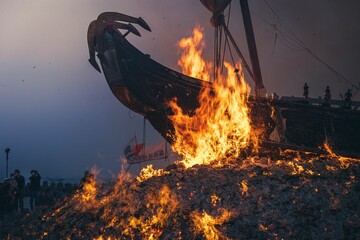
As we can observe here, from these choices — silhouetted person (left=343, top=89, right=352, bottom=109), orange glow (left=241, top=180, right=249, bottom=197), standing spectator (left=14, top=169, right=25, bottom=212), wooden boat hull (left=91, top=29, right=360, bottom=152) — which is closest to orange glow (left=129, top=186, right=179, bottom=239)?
orange glow (left=241, top=180, right=249, bottom=197)

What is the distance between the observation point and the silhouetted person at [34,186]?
17.0 m

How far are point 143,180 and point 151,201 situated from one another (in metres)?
1.95

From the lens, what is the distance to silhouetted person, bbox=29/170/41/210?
1703 centimetres

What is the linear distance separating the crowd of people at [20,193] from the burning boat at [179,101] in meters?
6.02

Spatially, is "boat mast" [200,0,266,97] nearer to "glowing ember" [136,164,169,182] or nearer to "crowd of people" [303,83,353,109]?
"crowd of people" [303,83,353,109]

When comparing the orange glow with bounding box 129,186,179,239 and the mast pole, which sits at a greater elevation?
the mast pole

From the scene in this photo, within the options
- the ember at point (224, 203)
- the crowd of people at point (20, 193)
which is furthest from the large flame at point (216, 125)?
the crowd of people at point (20, 193)

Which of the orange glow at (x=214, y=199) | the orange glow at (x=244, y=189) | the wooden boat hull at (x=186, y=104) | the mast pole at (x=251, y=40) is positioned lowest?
the orange glow at (x=214, y=199)

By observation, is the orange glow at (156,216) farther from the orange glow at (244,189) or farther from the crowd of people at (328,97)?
the crowd of people at (328,97)

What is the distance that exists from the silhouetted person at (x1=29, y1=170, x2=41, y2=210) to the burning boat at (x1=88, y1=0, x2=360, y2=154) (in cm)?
567

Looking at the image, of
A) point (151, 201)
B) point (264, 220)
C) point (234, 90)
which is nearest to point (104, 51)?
point (234, 90)

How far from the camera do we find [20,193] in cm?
1686

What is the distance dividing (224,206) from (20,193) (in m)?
11.4

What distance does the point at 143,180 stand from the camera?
1248 centimetres
